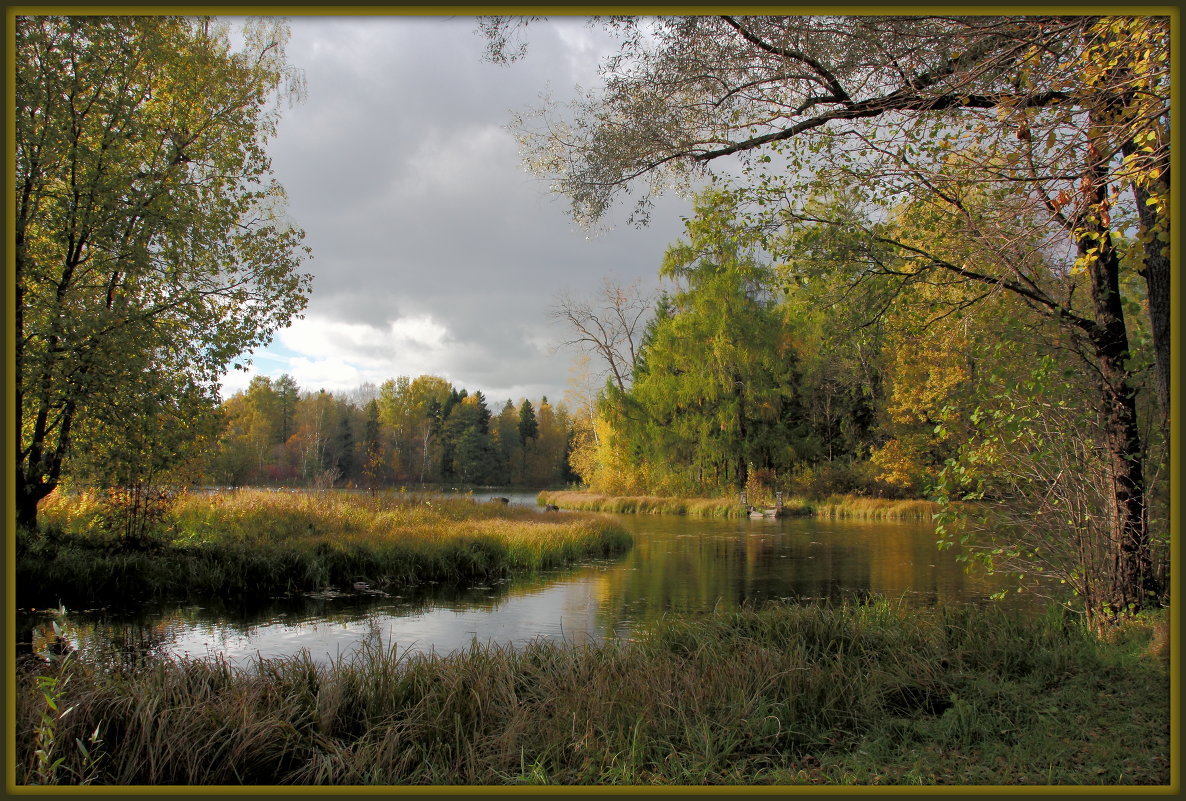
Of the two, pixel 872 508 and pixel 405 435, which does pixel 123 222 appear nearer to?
pixel 872 508

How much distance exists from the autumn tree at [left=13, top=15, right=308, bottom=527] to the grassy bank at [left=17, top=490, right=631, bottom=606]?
42.6 inches

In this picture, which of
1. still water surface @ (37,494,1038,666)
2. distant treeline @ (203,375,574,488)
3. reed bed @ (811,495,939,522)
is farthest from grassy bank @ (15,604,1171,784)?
distant treeline @ (203,375,574,488)

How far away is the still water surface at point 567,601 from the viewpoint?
8641mm

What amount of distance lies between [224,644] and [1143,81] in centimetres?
1007

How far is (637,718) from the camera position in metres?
4.64

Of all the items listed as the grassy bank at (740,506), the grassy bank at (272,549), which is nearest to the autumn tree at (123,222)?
the grassy bank at (272,549)

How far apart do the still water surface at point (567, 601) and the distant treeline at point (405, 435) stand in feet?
116

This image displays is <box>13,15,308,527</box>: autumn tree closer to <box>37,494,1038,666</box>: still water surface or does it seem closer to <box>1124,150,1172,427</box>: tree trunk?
<box>37,494,1038,666</box>: still water surface

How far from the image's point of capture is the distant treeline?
5419 cm

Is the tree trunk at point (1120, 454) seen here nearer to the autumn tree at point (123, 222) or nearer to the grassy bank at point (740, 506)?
the autumn tree at point (123, 222)

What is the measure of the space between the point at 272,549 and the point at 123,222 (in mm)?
5993

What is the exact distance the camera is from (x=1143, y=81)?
4414mm

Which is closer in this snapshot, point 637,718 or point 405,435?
point 637,718

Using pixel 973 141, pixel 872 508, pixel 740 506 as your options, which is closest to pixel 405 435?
pixel 740 506
